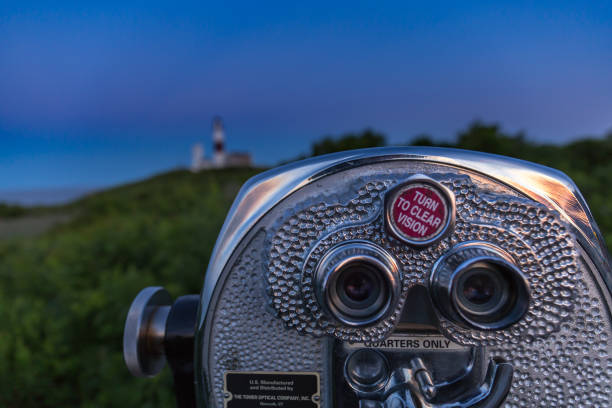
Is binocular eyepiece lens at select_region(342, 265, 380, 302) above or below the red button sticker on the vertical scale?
below

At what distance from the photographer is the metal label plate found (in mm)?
782

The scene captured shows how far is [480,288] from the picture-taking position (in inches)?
27.8

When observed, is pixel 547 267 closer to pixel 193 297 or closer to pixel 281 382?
pixel 281 382

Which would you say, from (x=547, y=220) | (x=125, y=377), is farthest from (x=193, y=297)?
(x=125, y=377)

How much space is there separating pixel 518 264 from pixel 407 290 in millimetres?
159

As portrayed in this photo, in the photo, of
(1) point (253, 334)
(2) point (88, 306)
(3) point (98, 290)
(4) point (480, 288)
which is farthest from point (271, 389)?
(3) point (98, 290)

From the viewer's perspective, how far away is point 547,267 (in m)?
0.69

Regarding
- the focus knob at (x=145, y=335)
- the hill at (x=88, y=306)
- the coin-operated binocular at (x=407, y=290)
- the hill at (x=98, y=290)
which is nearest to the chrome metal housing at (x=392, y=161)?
the coin-operated binocular at (x=407, y=290)

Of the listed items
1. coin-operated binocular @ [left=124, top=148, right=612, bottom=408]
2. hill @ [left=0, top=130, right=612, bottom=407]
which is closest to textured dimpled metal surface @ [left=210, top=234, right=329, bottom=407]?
coin-operated binocular @ [left=124, top=148, right=612, bottom=408]

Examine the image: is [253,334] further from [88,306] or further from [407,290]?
[88,306]

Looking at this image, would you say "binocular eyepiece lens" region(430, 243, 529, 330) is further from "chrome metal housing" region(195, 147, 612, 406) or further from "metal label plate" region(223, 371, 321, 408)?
"metal label plate" region(223, 371, 321, 408)

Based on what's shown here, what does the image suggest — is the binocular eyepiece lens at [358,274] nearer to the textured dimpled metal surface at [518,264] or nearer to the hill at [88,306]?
the textured dimpled metal surface at [518,264]

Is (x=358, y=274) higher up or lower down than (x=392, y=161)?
lower down

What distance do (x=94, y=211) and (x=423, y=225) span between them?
817cm
